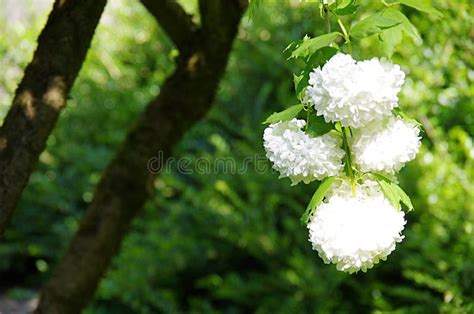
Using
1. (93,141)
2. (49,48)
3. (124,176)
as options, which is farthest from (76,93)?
(49,48)

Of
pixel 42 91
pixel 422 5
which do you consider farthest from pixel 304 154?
pixel 42 91

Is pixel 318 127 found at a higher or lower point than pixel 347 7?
lower

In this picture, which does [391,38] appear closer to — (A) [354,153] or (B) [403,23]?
(B) [403,23]

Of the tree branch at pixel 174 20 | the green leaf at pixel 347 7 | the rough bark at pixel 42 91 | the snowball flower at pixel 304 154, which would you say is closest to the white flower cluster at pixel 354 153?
A: the snowball flower at pixel 304 154

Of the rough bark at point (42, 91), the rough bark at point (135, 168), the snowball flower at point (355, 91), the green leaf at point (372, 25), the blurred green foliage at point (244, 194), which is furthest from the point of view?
the blurred green foliage at point (244, 194)

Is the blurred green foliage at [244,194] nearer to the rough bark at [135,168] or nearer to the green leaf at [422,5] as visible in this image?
the rough bark at [135,168]

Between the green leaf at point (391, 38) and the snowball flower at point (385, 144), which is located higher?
the green leaf at point (391, 38)

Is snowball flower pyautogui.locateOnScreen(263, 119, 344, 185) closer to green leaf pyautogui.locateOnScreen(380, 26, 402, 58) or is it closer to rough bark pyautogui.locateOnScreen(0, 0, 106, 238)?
green leaf pyautogui.locateOnScreen(380, 26, 402, 58)
